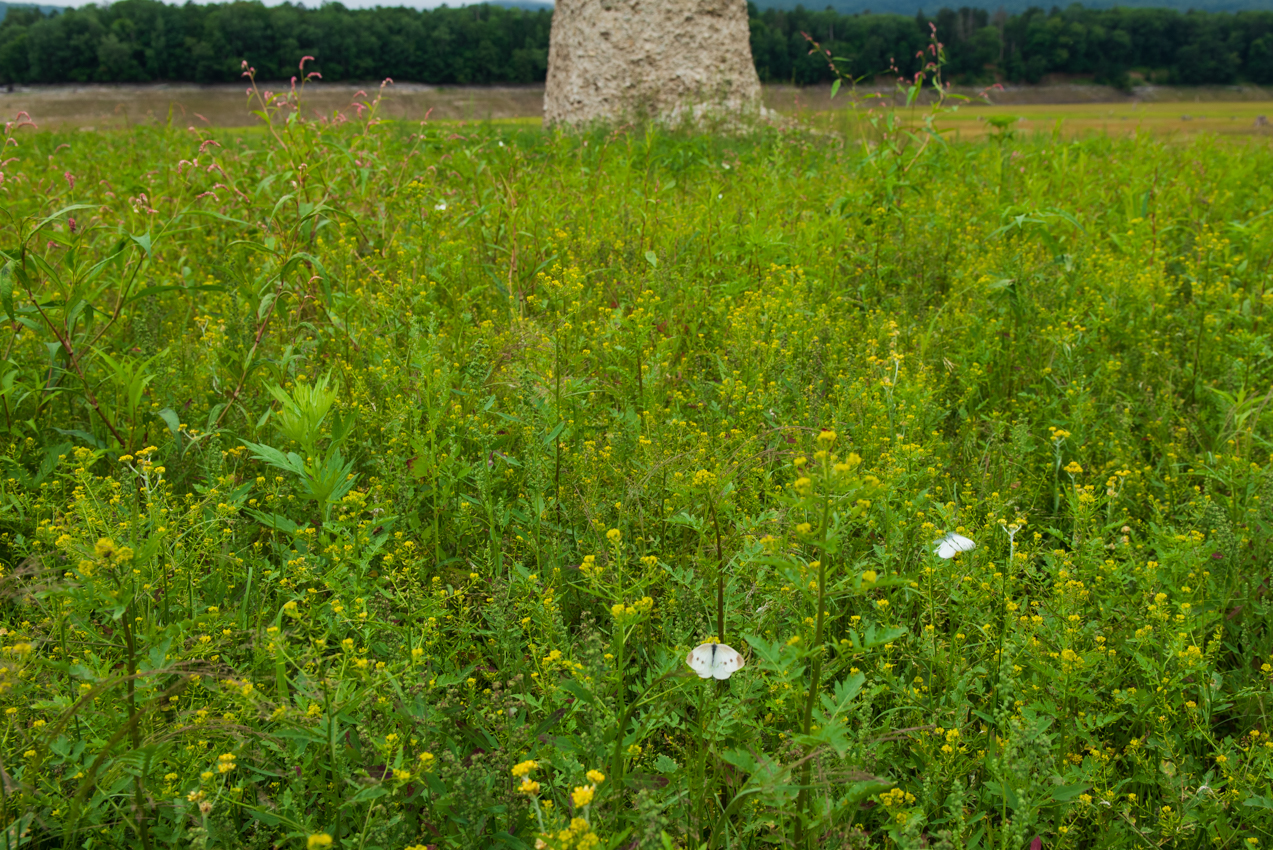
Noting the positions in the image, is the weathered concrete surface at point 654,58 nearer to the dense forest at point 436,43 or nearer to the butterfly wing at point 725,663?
the butterfly wing at point 725,663

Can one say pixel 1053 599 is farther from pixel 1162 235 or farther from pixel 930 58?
pixel 930 58

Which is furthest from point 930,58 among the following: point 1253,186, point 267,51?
point 267,51

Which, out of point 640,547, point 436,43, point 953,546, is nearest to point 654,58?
point 640,547

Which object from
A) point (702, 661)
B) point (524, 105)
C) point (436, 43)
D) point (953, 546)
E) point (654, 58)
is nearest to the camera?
point (702, 661)

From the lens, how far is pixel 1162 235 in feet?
16.4

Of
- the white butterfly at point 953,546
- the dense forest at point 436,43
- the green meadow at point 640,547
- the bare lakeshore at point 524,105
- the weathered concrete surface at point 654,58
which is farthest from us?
the dense forest at point 436,43

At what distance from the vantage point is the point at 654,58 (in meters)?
9.49

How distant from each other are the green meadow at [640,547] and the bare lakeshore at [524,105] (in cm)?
212

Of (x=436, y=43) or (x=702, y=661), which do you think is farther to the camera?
(x=436, y=43)

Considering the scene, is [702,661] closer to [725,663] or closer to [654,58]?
[725,663]

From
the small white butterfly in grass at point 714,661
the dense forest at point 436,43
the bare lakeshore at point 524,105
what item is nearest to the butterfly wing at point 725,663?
the small white butterfly in grass at point 714,661

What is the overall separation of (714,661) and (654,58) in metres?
9.26

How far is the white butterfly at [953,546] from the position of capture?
2.08 meters

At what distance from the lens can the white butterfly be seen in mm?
2084
